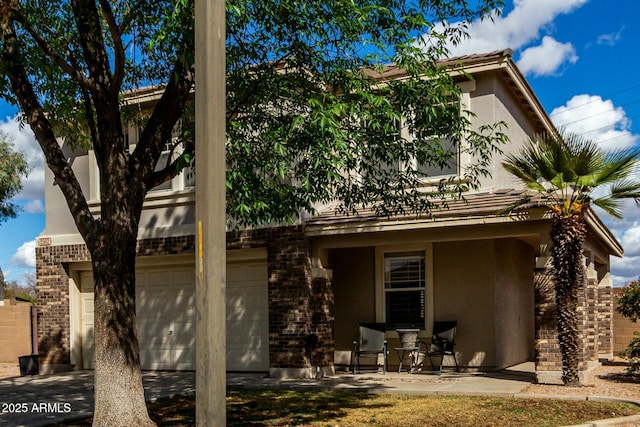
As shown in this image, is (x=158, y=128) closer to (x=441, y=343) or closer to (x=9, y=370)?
(x=441, y=343)

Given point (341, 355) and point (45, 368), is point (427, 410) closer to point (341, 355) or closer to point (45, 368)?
point (341, 355)

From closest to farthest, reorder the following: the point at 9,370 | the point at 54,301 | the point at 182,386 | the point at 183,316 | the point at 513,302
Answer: the point at 182,386
the point at 513,302
the point at 183,316
the point at 54,301
the point at 9,370

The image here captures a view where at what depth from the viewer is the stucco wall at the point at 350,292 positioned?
620 inches

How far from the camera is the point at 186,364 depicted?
16297 millimetres

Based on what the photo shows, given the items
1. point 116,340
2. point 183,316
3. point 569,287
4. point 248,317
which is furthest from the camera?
point 183,316

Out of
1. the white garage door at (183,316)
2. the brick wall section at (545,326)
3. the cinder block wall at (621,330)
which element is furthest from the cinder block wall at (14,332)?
the cinder block wall at (621,330)

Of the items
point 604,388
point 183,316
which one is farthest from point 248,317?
point 604,388

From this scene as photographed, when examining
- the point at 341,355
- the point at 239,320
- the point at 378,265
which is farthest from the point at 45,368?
the point at 378,265

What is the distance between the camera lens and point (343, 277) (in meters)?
16.0

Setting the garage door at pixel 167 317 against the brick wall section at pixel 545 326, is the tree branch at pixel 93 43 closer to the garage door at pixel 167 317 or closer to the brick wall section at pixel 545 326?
the garage door at pixel 167 317

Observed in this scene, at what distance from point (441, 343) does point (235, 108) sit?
23.9 ft

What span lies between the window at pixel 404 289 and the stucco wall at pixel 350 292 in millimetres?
357

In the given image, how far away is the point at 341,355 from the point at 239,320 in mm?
2443

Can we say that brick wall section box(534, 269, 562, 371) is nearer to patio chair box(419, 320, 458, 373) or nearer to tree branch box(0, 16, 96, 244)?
patio chair box(419, 320, 458, 373)
